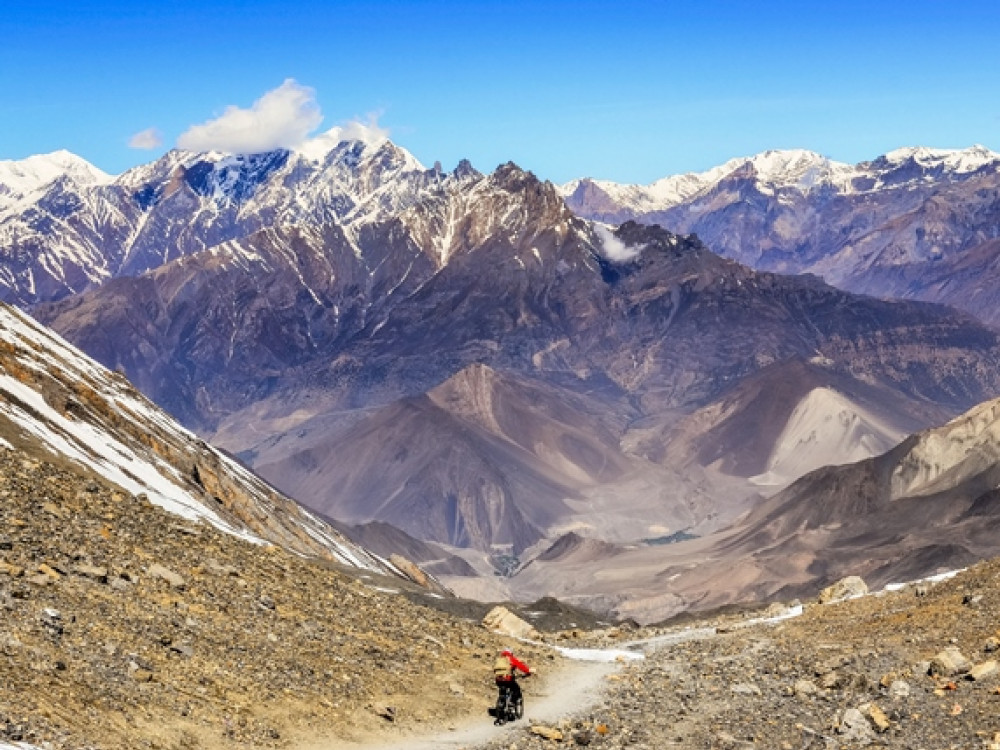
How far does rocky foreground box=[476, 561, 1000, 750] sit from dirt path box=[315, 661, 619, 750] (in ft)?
1.92

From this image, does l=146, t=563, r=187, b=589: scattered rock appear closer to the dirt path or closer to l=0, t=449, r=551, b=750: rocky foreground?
l=0, t=449, r=551, b=750: rocky foreground

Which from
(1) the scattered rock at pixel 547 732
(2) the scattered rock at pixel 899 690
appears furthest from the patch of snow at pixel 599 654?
(1) the scattered rock at pixel 547 732

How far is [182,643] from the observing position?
32344 mm

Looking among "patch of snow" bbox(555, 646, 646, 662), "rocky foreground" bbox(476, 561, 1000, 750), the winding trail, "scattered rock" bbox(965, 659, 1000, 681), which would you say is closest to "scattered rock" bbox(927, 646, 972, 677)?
"rocky foreground" bbox(476, 561, 1000, 750)

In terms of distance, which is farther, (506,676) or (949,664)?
(949,664)

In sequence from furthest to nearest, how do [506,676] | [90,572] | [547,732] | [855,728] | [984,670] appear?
[506,676] < [90,572] < [984,670] < [547,732] < [855,728]

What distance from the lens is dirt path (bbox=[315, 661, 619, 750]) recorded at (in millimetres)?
31406

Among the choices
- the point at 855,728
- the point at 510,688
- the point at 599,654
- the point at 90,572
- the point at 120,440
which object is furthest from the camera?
the point at 120,440

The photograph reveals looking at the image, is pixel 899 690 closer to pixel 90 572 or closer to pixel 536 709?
pixel 536 709

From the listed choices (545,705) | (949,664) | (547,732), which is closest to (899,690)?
(949,664)

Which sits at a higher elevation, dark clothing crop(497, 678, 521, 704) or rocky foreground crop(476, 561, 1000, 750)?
rocky foreground crop(476, 561, 1000, 750)

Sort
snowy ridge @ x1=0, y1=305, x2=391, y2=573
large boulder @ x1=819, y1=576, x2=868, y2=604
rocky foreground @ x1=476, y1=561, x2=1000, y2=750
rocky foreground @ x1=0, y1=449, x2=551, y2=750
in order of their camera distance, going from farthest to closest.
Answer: snowy ridge @ x1=0, y1=305, x2=391, y2=573, large boulder @ x1=819, y1=576, x2=868, y2=604, rocky foreground @ x1=476, y1=561, x2=1000, y2=750, rocky foreground @ x1=0, y1=449, x2=551, y2=750

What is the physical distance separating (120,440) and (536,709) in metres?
55.1

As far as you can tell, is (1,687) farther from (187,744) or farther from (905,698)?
(905,698)
